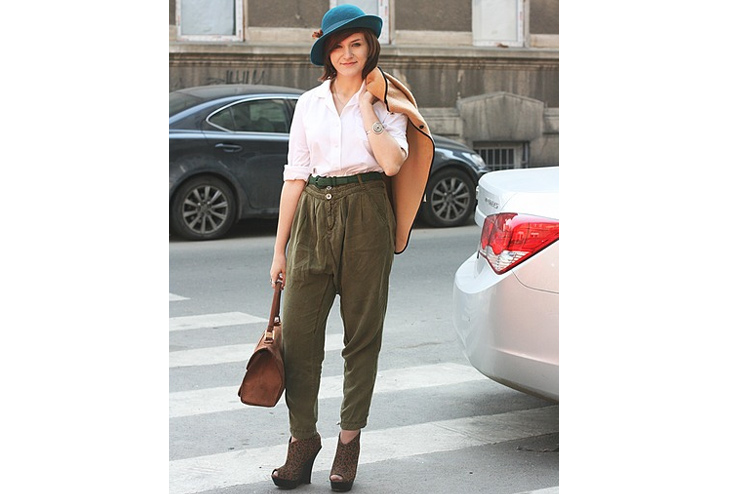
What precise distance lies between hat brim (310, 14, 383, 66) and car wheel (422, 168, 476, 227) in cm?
921

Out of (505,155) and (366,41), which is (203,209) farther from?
(505,155)

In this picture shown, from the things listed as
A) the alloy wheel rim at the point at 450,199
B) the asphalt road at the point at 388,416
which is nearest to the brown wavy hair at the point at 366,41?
the asphalt road at the point at 388,416

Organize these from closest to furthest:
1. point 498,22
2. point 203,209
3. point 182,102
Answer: point 203,209
point 182,102
point 498,22

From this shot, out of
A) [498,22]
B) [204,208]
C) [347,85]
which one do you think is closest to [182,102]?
[204,208]

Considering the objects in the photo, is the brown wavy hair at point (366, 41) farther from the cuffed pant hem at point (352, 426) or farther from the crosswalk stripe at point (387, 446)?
the crosswalk stripe at point (387, 446)

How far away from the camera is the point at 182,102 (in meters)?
13.0

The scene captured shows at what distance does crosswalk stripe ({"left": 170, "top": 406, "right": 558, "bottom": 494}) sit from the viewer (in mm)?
4613

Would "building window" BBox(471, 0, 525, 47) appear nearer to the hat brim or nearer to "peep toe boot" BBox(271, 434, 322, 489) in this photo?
the hat brim

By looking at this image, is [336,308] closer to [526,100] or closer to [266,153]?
[266,153]

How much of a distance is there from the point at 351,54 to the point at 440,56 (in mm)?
15440

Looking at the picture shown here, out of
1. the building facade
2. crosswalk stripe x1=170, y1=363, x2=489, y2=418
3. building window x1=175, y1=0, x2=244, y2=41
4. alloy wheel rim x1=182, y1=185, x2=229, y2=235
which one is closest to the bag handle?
crosswalk stripe x1=170, y1=363, x2=489, y2=418

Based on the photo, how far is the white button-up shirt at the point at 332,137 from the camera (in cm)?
428

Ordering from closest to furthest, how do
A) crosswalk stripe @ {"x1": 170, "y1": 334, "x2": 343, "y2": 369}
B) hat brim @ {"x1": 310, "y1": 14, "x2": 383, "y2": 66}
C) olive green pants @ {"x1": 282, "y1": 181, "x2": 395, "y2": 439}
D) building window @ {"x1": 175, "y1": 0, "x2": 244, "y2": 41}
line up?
hat brim @ {"x1": 310, "y1": 14, "x2": 383, "y2": 66}
olive green pants @ {"x1": 282, "y1": 181, "x2": 395, "y2": 439}
crosswalk stripe @ {"x1": 170, "y1": 334, "x2": 343, "y2": 369}
building window @ {"x1": 175, "y1": 0, "x2": 244, "y2": 41}
